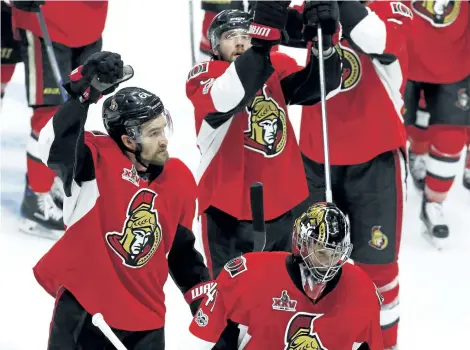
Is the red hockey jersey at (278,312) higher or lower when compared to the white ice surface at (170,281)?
higher

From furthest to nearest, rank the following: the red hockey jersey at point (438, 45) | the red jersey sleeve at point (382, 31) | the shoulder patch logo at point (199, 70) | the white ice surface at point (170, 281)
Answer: the red hockey jersey at point (438, 45) < the white ice surface at point (170, 281) < the red jersey sleeve at point (382, 31) < the shoulder patch logo at point (199, 70)

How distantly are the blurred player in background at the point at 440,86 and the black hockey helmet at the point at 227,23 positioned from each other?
1478 millimetres

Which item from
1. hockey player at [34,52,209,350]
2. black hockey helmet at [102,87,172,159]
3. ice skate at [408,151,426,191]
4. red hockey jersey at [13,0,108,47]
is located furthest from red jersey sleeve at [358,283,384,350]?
ice skate at [408,151,426,191]

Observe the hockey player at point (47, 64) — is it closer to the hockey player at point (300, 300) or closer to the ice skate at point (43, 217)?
the ice skate at point (43, 217)

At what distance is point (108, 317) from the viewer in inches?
124

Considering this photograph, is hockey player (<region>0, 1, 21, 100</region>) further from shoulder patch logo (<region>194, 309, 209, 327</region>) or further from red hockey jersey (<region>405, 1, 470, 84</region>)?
shoulder patch logo (<region>194, 309, 209, 327</region>)

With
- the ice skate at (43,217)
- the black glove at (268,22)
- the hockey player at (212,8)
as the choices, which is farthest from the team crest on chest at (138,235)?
the hockey player at (212,8)

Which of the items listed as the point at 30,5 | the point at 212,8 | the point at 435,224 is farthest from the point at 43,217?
the point at 435,224

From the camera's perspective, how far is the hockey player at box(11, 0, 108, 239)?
482cm

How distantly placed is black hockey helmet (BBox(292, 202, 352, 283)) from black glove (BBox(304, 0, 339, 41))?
71cm

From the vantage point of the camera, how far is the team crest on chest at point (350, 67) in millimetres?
3852

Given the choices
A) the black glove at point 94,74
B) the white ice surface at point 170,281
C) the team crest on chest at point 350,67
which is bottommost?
the white ice surface at point 170,281

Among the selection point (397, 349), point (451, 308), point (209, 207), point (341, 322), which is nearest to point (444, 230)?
point (451, 308)

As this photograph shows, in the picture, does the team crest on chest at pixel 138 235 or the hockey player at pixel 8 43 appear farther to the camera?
the hockey player at pixel 8 43
